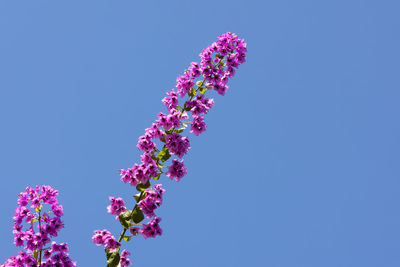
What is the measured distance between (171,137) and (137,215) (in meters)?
2.45

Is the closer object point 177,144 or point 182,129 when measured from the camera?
point 177,144

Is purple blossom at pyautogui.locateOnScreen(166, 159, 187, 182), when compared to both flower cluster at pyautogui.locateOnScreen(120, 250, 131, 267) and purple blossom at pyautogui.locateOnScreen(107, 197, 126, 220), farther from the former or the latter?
flower cluster at pyautogui.locateOnScreen(120, 250, 131, 267)

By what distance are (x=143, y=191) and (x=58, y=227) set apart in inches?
101

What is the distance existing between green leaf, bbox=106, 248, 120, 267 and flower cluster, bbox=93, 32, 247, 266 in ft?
0.18

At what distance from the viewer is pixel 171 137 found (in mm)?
12148

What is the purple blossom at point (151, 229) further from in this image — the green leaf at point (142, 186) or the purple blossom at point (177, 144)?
the purple blossom at point (177, 144)

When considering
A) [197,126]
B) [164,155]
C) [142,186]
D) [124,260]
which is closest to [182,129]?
[197,126]

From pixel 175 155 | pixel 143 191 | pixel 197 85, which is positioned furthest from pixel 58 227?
pixel 197 85

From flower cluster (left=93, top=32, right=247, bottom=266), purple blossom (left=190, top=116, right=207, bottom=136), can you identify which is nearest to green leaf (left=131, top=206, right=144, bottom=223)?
flower cluster (left=93, top=32, right=247, bottom=266)

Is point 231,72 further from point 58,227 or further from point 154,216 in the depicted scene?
point 58,227

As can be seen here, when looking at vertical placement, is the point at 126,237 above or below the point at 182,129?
below

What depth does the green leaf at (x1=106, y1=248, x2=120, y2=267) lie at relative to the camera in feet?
38.1

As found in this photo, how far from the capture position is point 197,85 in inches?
523

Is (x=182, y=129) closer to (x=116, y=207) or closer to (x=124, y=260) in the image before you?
(x=116, y=207)
